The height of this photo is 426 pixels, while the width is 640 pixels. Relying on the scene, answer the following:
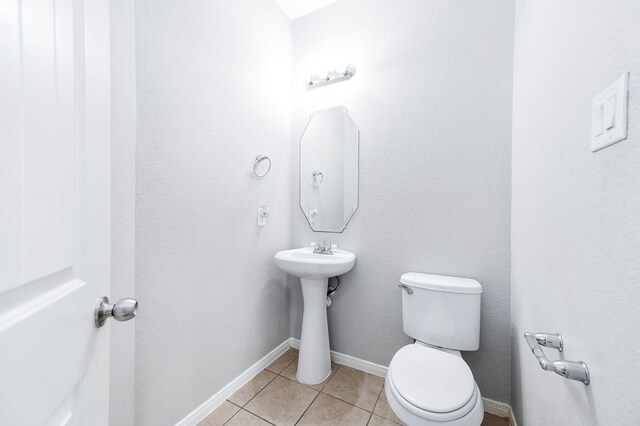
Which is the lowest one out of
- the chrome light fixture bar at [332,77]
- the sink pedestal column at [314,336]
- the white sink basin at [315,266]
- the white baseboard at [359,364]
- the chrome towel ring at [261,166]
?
the white baseboard at [359,364]

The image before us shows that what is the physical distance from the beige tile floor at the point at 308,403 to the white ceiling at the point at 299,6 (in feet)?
8.49

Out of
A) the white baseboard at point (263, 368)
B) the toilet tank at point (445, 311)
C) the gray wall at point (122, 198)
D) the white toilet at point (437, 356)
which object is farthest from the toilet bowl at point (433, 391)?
the gray wall at point (122, 198)

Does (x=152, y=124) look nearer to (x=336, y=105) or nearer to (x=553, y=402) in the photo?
(x=336, y=105)

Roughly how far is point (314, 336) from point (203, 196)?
43.2 inches

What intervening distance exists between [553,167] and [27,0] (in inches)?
46.8

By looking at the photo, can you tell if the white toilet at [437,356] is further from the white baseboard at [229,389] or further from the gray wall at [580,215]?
the white baseboard at [229,389]

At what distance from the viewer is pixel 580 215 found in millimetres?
618

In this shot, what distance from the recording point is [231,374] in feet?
4.99

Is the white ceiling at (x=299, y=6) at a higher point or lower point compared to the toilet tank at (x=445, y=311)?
higher

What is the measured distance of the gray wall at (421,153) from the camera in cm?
141

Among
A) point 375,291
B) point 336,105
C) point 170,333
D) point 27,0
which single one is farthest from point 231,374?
point 336,105

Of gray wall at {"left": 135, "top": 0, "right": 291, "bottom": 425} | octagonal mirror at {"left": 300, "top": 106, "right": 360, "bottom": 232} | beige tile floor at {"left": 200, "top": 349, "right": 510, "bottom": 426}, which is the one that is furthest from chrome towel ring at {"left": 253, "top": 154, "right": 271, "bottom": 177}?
beige tile floor at {"left": 200, "top": 349, "right": 510, "bottom": 426}

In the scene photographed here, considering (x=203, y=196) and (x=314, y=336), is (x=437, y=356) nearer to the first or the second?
(x=314, y=336)

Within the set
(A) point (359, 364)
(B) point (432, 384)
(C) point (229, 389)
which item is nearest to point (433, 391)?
(B) point (432, 384)
